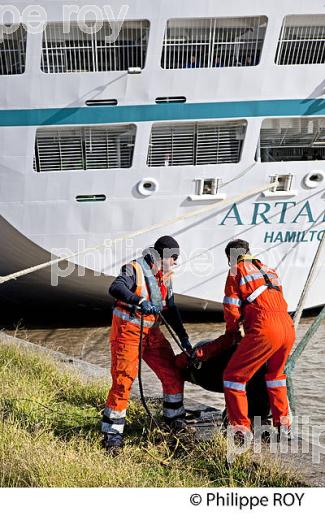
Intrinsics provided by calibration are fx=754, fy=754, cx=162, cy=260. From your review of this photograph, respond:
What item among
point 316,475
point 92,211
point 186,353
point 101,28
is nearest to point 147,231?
point 92,211

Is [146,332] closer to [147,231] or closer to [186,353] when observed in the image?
[186,353]

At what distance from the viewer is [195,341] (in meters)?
10.4

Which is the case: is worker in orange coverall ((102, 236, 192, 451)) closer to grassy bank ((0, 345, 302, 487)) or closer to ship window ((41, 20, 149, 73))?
grassy bank ((0, 345, 302, 487))

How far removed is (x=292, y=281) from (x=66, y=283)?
3.12 m

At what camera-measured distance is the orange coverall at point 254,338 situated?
484cm

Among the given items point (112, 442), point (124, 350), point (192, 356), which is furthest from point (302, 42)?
point (112, 442)

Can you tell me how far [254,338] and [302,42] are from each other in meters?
5.94

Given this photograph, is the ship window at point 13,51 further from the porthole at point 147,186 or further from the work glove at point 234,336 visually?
the work glove at point 234,336

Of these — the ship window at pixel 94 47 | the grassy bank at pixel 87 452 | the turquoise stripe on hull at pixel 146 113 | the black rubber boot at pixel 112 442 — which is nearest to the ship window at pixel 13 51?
the ship window at pixel 94 47

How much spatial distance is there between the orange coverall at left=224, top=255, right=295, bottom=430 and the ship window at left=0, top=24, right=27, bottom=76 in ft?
17.7

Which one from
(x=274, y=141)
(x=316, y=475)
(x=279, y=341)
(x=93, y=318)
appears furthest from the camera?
(x=93, y=318)

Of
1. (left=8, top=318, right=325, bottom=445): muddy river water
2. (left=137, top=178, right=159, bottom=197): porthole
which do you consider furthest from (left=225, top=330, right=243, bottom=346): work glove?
(left=137, top=178, right=159, bottom=197): porthole

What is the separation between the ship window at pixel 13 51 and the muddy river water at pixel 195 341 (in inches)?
129

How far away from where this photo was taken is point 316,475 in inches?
171
